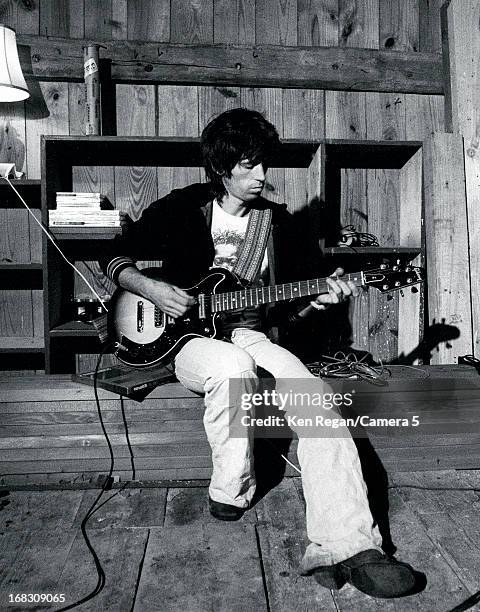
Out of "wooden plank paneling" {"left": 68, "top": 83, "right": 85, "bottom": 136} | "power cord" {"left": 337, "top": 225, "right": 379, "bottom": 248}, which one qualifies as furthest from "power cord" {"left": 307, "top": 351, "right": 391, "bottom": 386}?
"wooden plank paneling" {"left": 68, "top": 83, "right": 85, "bottom": 136}

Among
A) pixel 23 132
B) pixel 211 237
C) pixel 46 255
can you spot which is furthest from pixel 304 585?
pixel 23 132

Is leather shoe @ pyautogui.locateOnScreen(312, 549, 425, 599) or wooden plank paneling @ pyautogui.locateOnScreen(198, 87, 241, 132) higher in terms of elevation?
wooden plank paneling @ pyautogui.locateOnScreen(198, 87, 241, 132)

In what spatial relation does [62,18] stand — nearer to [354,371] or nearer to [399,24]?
[399,24]

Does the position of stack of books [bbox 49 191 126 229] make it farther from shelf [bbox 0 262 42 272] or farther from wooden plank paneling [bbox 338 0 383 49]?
wooden plank paneling [bbox 338 0 383 49]

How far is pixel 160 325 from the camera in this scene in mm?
2117

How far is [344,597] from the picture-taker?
1.38 m

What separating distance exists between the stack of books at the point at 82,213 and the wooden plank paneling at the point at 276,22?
55.4 inches

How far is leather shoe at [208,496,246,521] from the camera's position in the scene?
179 cm

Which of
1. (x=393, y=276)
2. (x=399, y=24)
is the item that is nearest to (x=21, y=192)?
(x=393, y=276)

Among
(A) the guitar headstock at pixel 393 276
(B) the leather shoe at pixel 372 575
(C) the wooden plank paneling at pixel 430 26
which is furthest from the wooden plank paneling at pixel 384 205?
(B) the leather shoe at pixel 372 575

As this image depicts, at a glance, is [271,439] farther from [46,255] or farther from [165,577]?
[46,255]

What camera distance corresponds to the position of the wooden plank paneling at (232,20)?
→ 2.98 meters

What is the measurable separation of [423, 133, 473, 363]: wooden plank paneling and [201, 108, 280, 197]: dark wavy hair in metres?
1.03

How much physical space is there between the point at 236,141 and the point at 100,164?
1.07 metres
